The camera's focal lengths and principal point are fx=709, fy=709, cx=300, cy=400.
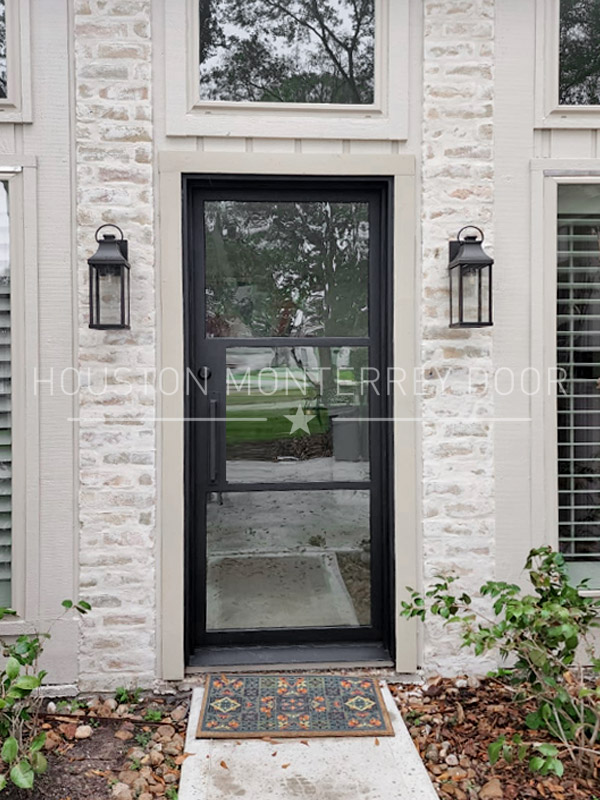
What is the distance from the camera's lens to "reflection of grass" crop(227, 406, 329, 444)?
3.55 meters

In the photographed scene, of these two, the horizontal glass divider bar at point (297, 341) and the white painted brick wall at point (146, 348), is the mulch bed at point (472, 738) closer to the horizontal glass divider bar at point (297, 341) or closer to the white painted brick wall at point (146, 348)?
the white painted brick wall at point (146, 348)

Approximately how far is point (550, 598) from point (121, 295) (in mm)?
2272

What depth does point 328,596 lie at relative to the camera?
365 cm

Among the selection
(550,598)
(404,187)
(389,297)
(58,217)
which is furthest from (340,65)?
(550,598)

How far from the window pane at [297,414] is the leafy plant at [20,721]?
1091 millimetres

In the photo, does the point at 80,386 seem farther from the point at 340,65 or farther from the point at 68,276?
the point at 340,65

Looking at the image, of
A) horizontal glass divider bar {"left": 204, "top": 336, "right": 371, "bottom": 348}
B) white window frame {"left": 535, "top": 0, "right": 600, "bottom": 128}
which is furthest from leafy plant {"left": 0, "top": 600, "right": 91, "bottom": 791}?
white window frame {"left": 535, "top": 0, "right": 600, "bottom": 128}

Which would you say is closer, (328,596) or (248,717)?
(248,717)

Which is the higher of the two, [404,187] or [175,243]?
[404,187]

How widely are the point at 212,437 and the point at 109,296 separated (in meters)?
0.84

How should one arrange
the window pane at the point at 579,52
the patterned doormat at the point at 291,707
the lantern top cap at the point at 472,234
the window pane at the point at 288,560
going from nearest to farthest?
the patterned doormat at the point at 291,707 < the lantern top cap at the point at 472,234 < the window pane at the point at 579,52 < the window pane at the point at 288,560

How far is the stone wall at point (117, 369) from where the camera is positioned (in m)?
3.28

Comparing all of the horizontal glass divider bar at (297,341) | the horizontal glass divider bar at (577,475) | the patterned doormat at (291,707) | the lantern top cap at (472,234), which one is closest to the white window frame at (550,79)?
the lantern top cap at (472,234)

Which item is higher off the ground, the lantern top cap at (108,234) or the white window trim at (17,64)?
the white window trim at (17,64)
